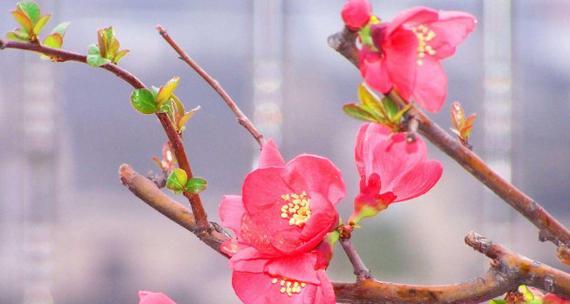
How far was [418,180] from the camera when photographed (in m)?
0.30

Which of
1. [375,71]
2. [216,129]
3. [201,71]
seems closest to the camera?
[375,71]

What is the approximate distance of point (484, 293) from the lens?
284mm

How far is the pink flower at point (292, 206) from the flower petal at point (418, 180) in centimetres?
2

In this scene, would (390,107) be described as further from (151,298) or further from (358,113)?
(151,298)

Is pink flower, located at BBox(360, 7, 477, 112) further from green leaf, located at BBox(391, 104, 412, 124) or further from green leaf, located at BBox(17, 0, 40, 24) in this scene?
green leaf, located at BBox(17, 0, 40, 24)

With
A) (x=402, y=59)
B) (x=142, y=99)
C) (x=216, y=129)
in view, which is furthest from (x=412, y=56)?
(x=216, y=129)

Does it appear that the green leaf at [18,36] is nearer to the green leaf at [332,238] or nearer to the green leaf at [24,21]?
the green leaf at [24,21]

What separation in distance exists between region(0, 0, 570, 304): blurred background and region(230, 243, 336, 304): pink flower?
1935 mm

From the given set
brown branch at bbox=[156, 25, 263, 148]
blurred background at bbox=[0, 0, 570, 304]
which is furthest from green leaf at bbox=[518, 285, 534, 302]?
blurred background at bbox=[0, 0, 570, 304]

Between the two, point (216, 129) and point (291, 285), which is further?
point (216, 129)

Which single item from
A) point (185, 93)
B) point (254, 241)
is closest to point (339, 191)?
point (254, 241)

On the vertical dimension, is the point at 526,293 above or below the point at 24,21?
below

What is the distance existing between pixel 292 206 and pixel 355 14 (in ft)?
0.26

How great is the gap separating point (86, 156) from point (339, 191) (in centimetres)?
205
